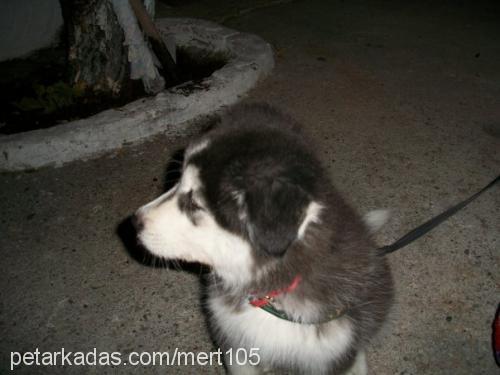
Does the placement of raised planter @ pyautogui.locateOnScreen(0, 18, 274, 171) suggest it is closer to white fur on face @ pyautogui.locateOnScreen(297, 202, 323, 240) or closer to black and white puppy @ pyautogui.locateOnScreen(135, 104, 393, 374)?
black and white puppy @ pyautogui.locateOnScreen(135, 104, 393, 374)

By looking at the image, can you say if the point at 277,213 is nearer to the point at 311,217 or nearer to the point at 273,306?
the point at 311,217

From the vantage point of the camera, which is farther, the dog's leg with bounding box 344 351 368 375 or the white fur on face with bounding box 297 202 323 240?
the dog's leg with bounding box 344 351 368 375

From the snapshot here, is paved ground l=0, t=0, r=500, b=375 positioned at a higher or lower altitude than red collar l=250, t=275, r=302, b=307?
lower

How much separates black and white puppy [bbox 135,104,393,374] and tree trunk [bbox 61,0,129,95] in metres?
2.95

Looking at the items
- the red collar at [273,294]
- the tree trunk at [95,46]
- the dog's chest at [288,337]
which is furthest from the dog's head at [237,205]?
the tree trunk at [95,46]

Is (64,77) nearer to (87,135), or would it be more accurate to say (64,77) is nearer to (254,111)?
(87,135)

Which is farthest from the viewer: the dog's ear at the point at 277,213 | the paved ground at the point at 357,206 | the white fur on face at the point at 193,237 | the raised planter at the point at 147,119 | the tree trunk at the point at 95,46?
the tree trunk at the point at 95,46

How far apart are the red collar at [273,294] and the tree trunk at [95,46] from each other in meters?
3.65

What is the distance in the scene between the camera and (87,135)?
12.8 feet

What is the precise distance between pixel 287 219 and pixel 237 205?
0.29m

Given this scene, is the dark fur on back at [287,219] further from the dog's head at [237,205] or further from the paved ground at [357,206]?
the paved ground at [357,206]

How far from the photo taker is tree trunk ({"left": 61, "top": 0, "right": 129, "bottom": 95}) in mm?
4207

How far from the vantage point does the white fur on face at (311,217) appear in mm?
1568

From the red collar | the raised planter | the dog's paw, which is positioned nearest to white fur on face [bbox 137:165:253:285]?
the red collar
